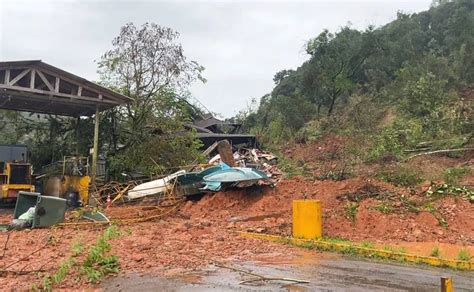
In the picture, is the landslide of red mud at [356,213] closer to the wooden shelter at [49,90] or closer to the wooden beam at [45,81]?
the wooden shelter at [49,90]

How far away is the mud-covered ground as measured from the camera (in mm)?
8477

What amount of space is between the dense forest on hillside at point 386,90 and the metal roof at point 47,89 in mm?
11971

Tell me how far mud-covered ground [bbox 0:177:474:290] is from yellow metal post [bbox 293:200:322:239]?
0.71 m

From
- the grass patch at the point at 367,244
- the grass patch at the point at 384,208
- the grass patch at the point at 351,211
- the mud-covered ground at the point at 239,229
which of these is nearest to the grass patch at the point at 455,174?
the mud-covered ground at the point at 239,229

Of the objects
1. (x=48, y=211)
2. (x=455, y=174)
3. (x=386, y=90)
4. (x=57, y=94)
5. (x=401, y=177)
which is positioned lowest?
(x=48, y=211)

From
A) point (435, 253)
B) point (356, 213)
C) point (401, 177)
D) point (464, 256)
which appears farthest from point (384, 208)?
point (464, 256)

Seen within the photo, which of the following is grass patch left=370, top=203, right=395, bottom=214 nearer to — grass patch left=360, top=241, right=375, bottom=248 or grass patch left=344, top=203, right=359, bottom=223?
grass patch left=344, top=203, right=359, bottom=223

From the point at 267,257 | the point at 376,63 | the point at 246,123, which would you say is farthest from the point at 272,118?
the point at 267,257

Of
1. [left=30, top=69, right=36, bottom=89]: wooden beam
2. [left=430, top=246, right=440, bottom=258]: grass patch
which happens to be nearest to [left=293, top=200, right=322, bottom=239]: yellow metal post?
[left=430, top=246, right=440, bottom=258]: grass patch

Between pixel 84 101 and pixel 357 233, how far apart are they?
13469 mm

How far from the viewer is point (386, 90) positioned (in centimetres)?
3981

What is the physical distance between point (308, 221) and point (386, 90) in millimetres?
30794

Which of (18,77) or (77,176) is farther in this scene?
(77,176)

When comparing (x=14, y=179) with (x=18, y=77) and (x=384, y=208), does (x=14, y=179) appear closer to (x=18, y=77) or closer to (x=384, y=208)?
(x=18, y=77)
